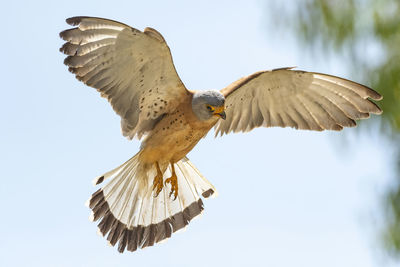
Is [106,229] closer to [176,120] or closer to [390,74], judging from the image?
[176,120]

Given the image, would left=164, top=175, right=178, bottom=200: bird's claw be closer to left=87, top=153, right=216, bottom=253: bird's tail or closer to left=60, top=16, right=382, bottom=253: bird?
left=60, top=16, right=382, bottom=253: bird

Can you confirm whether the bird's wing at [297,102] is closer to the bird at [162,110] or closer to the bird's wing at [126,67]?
the bird at [162,110]

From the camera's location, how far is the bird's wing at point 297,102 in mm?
7246

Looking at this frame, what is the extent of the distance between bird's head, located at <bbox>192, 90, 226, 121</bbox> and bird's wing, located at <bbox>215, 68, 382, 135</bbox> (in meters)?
0.68

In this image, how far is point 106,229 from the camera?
7062mm

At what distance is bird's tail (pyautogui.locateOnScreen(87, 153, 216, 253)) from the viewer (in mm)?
7047

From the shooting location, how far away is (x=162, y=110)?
22.0 ft

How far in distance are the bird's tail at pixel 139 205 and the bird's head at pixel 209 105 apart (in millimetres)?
763

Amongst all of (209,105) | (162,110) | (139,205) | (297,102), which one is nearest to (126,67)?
(162,110)

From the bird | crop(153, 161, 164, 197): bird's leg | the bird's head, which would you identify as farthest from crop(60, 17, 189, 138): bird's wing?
crop(153, 161, 164, 197): bird's leg

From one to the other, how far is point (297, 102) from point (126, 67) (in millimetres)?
1877

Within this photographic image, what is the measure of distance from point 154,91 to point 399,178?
4.34 metres

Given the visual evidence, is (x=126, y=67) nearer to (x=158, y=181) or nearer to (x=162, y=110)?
(x=162, y=110)

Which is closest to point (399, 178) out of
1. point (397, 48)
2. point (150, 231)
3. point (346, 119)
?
point (397, 48)
